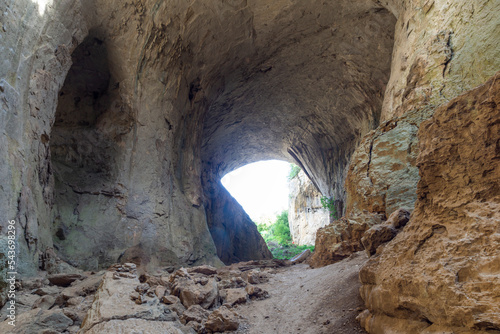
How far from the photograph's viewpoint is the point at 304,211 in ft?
73.8

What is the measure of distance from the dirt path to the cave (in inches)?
6.8

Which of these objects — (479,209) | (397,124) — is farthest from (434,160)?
(397,124)

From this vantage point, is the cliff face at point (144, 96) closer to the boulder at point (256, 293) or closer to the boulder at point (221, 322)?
the boulder at point (221, 322)

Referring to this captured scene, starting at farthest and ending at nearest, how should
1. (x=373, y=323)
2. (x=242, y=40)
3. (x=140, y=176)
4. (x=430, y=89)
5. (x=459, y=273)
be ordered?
(x=242, y=40)
(x=140, y=176)
(x=430, y=89)
(x=373, y=323)
(x=459, y=273)

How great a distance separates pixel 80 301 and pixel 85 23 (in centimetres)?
497

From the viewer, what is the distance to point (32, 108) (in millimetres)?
4273

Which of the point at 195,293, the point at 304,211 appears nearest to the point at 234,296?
the point at 195,293

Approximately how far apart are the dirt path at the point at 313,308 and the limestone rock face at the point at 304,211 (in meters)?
16.7

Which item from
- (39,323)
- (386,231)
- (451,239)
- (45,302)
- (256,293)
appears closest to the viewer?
(451,239)

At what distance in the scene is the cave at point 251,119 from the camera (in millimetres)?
1874

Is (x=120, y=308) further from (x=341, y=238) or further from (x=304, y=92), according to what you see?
(x=304, y=92)

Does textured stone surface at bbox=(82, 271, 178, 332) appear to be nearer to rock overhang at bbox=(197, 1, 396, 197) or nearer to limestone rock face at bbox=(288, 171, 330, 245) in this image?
rock overhang at bbox=(197, 1, 396, 197)

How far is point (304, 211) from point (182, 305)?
20.1 meters

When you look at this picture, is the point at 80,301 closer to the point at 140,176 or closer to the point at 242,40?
the point at 140,176
